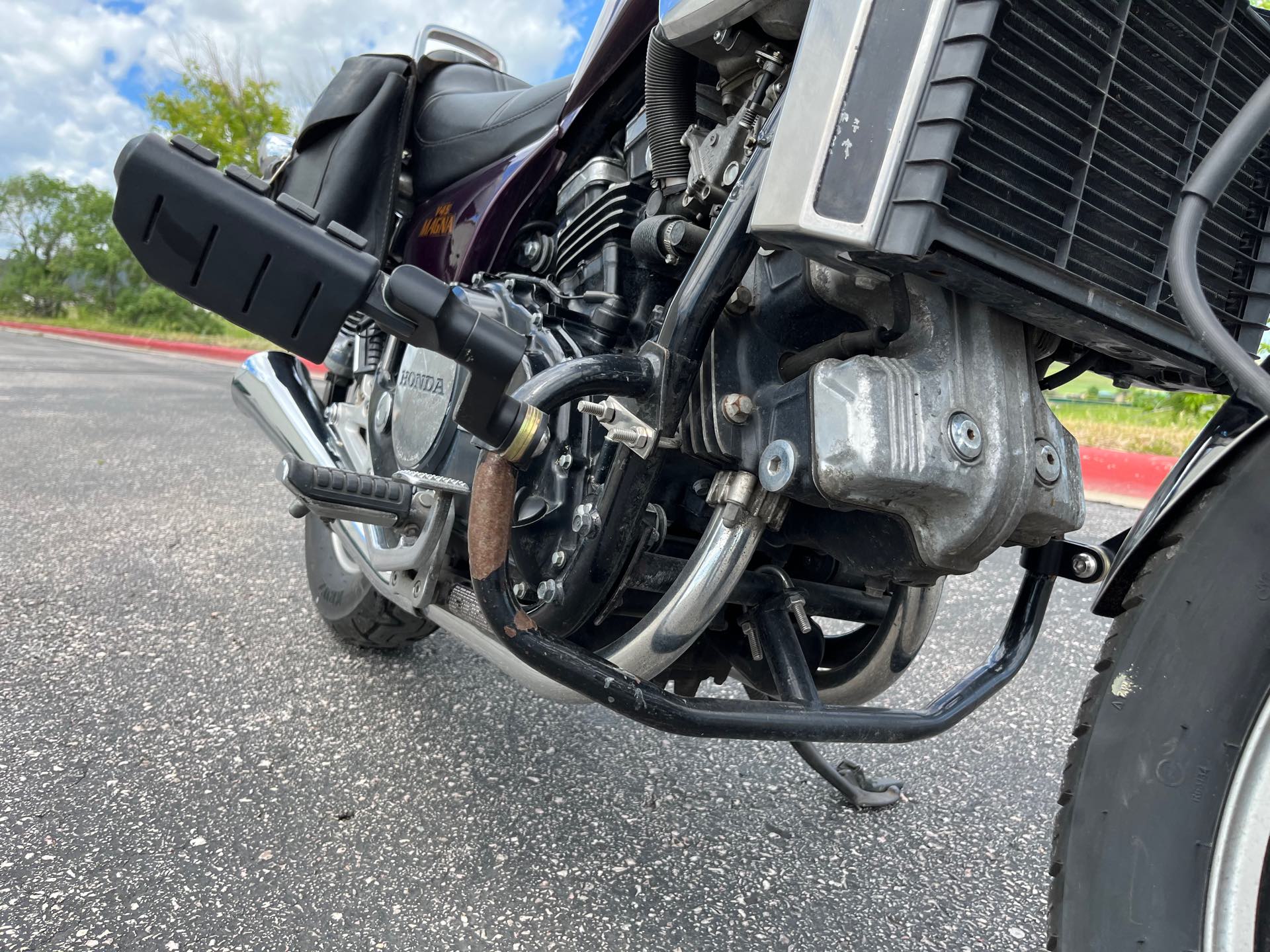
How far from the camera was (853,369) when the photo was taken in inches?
34.5

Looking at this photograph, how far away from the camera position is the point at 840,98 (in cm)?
79

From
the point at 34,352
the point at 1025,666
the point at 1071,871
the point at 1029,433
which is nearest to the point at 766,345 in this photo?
the point at 1029,433

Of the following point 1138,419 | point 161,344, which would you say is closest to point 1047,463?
point 1138,419

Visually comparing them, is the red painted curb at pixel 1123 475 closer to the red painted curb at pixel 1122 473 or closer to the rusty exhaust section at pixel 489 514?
the red painted curb at pixel 1122 473

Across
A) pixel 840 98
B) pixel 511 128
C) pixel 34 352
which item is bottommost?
pixel 34 352

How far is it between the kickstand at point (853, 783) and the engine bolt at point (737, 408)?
29.8 inches

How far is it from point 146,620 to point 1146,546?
2.24 meters

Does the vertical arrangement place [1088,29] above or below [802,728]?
above

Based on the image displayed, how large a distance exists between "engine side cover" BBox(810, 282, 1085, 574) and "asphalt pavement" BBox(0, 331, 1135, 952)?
0.69m

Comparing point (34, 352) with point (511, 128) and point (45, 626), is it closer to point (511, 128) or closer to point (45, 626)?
point (45, 626)

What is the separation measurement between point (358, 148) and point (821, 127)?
3.90 feet

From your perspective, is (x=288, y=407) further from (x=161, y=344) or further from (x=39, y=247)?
(x=39, y=247)

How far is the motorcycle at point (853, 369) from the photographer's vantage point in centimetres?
75

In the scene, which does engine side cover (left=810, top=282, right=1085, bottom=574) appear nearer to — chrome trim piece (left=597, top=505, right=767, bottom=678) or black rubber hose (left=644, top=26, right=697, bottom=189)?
chrome trim piece (left=597, top=505, right=767, bottom=678)
